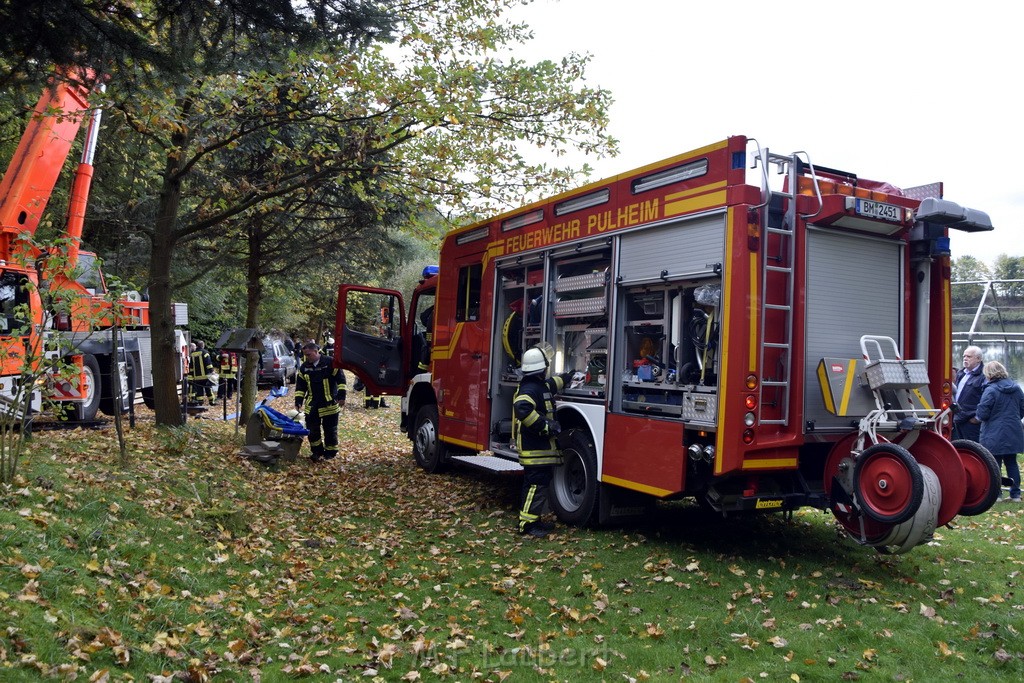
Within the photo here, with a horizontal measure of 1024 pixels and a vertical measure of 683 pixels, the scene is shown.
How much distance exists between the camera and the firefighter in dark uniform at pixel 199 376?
1800cm

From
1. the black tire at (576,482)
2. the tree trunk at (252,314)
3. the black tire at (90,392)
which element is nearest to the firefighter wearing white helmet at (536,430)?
the black tire at (576,482)

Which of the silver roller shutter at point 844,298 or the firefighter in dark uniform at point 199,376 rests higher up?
the silver roller shutter at point 844,298

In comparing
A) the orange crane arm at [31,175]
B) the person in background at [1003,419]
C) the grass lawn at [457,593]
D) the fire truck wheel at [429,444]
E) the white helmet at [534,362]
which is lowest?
the grass lawn at [457,593]

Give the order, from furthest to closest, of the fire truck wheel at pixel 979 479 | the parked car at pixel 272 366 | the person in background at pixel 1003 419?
1. the parked car at pixel 272 366
2. the person in background at pixel 1003 419
3. the fire truck wheel at pixel 979 479

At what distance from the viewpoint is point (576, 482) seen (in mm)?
7773

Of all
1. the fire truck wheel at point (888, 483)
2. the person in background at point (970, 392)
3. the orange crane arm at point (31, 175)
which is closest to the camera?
the fire truck wheel at point (888, 483)

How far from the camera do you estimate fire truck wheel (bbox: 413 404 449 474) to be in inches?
417

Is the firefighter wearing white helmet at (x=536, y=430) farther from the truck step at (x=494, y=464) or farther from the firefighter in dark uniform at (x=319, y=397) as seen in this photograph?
the firefighter in dark uniform at (x=319, y=397)

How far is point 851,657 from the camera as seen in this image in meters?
4.49

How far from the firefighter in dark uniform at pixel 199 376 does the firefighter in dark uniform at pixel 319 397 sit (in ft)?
24.1

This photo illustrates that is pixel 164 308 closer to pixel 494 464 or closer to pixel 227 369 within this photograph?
pixel 494 464

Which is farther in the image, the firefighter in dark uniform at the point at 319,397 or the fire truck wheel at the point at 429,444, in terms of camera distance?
the firefighter in dark uniform at the point at 319,397

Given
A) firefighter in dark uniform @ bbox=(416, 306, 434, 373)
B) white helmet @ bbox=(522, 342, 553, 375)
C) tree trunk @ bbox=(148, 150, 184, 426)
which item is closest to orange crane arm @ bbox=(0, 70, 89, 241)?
tree trunk @ bbox=(148, 150, 184, 426)

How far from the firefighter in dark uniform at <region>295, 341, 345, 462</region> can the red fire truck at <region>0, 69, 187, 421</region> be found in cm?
248
